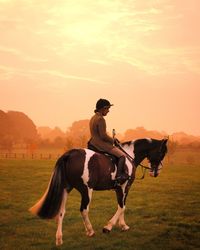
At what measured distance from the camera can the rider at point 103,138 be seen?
11.2 meters

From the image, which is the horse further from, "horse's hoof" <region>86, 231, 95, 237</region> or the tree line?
the tree line

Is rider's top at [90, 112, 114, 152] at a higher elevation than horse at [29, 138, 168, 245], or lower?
higher

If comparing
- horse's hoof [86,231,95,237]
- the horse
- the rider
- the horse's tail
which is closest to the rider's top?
the rider

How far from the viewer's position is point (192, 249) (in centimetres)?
1002

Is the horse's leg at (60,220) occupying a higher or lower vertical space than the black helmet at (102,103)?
lower

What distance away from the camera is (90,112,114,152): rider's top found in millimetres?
11156

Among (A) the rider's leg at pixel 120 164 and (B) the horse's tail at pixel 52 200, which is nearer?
(B) the horse's tail at pixel 52 200

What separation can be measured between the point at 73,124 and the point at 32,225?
143m

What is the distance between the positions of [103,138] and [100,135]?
12 centimetres

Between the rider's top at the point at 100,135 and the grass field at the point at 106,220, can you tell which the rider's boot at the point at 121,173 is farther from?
the grass field at the point at 106,220

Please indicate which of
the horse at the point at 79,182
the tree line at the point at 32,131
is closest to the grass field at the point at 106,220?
the horse at the point at 79,182

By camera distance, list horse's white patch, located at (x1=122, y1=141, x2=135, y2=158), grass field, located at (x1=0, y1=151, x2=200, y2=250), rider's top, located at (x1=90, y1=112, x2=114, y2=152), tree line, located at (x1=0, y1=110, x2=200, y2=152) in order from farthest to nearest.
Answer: tree line, located at (x1=0, y1=110, x2=200, y2=152) → horse's white patch, located at (x1=122, y1=141, x2=135, y2=158) → rider's top, located at (x1=90, y1=112, x2=114, y2=152) → grass field, located at (x1=0, y1=151, x2=200, y2=250)

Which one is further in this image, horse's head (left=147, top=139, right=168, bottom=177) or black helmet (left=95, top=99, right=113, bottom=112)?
horse's head (left=147, top=139, right=168, bottom=177)

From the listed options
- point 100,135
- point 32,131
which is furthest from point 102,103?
point 32,131
